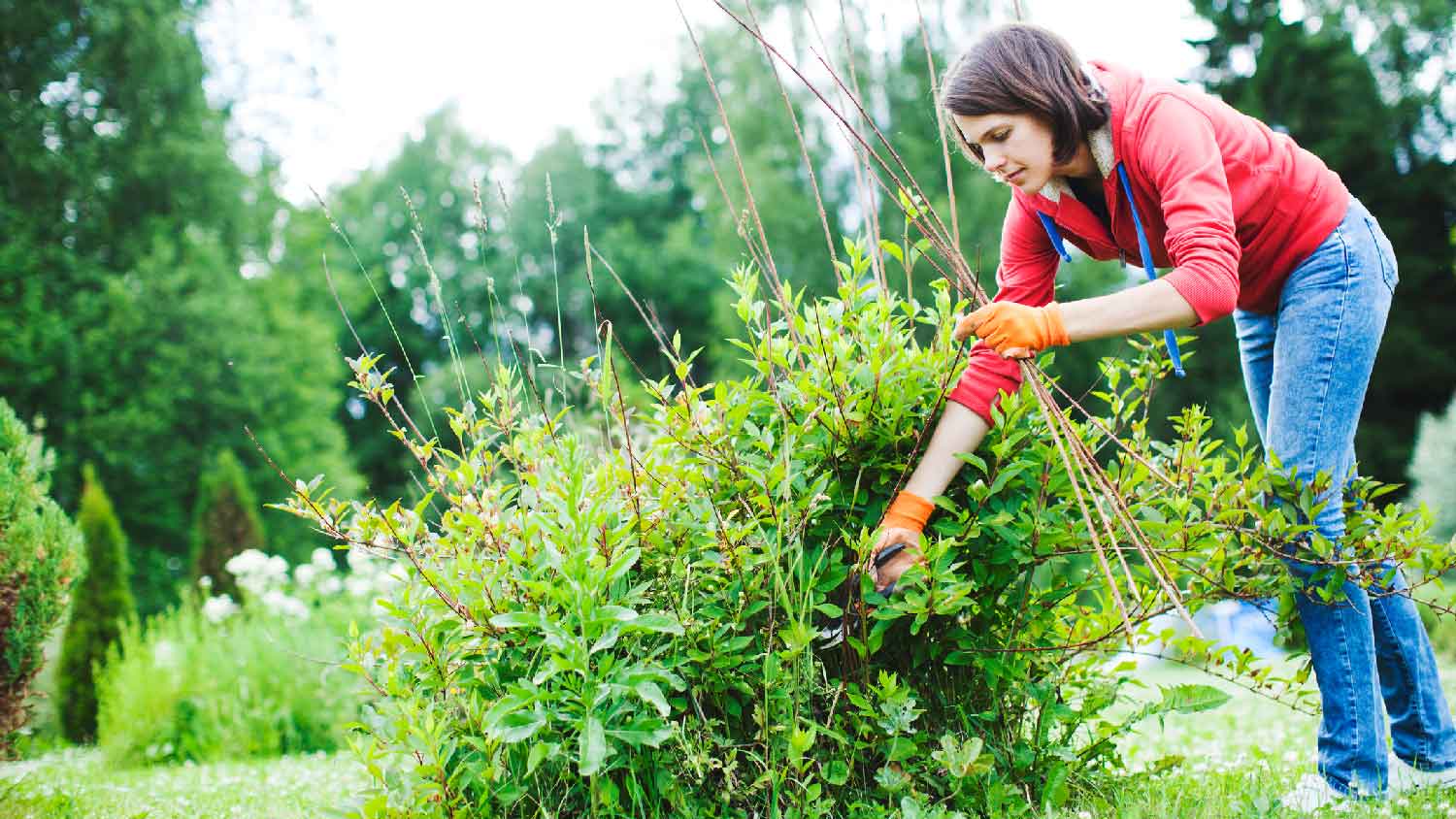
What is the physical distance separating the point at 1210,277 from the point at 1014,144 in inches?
16.7

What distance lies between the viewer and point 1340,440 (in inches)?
78.9

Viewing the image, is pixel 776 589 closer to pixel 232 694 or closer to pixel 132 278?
pixel 232 694

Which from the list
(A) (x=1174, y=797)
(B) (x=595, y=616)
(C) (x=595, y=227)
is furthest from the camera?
(C) (x=595, y=227)

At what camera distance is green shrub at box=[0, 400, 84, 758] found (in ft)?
9.90

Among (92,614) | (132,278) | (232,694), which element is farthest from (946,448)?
(132,278)

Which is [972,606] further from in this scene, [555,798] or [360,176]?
[360,176]

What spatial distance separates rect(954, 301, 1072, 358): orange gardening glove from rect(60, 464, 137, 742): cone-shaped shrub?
5817mm

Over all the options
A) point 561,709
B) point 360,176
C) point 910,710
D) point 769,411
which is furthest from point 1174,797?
point 360,176

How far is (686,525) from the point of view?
1.84 m

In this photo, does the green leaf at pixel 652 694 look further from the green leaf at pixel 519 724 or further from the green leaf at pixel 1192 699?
the green leaf at pixel 1192 699

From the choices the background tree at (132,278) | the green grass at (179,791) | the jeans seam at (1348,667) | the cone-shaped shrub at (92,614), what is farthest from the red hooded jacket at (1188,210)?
the background tree at (132,278)

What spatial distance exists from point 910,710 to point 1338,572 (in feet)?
2.76

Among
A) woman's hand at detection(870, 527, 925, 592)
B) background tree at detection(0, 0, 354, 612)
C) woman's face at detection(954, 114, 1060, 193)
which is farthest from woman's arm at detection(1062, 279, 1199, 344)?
background tree at detection(0, 0, 354, 612)

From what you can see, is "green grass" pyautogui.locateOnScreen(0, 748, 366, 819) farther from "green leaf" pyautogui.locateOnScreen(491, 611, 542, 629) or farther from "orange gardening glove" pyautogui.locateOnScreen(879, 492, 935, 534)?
"orange gardening glove" pyautogui.locateOnScreen(879, 492, 935, 534)
